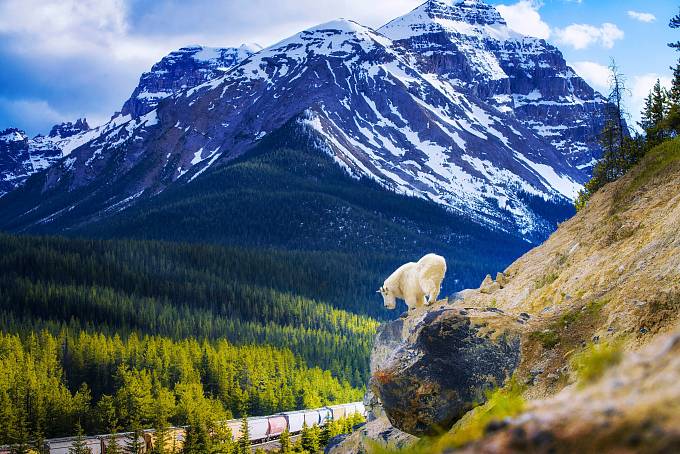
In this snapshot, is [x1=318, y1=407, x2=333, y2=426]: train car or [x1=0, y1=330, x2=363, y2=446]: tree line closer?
[x1=0, y1=330, x2=363, y2=446]: tree line

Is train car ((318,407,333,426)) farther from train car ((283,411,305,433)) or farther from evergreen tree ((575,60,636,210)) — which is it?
evergreen tree ((575,60,636,210))

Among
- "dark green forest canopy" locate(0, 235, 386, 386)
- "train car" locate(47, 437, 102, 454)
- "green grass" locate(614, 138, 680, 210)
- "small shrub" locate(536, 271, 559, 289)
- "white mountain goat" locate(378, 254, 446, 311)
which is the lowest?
"train car" locate(47, 437, 102, 454)

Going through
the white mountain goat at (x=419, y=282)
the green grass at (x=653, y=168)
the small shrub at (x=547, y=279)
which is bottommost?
the small shrub at (x=547, y=279)

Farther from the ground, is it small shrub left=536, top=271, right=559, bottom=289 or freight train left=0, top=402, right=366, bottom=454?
small shrub left=536, top=271, right=559, bottom=289

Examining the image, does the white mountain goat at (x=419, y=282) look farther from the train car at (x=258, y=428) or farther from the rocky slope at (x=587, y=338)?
the train car at (x=258, y=428)

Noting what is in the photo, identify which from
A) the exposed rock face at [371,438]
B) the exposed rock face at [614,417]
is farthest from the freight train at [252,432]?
the exposed rock face at [614,417]

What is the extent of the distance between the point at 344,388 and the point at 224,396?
2529cm

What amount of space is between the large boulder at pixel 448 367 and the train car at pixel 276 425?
75.3 m

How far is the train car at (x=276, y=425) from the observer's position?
92375 millimetres

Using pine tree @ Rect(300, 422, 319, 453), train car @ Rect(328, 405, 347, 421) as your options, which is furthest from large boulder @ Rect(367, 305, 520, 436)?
train car @ Rect(328, 405, 347, 421)

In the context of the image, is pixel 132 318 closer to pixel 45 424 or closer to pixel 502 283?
pixel 45 424

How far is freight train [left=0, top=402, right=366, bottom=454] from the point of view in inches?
3243

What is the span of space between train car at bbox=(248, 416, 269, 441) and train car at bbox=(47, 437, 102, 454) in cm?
1640

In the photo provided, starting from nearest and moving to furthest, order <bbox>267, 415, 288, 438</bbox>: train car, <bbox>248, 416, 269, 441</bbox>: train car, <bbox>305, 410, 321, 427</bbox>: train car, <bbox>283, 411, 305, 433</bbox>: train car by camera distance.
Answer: <bbox>248, 416, 269, 441</bbox>: train car < <bbox>267, 415, 288, 438</bbox>: train car < <bbox>283, 411, 305, 433</bbox>: train car < <bbox>305, 410, 321, 427</bbox>: train car
